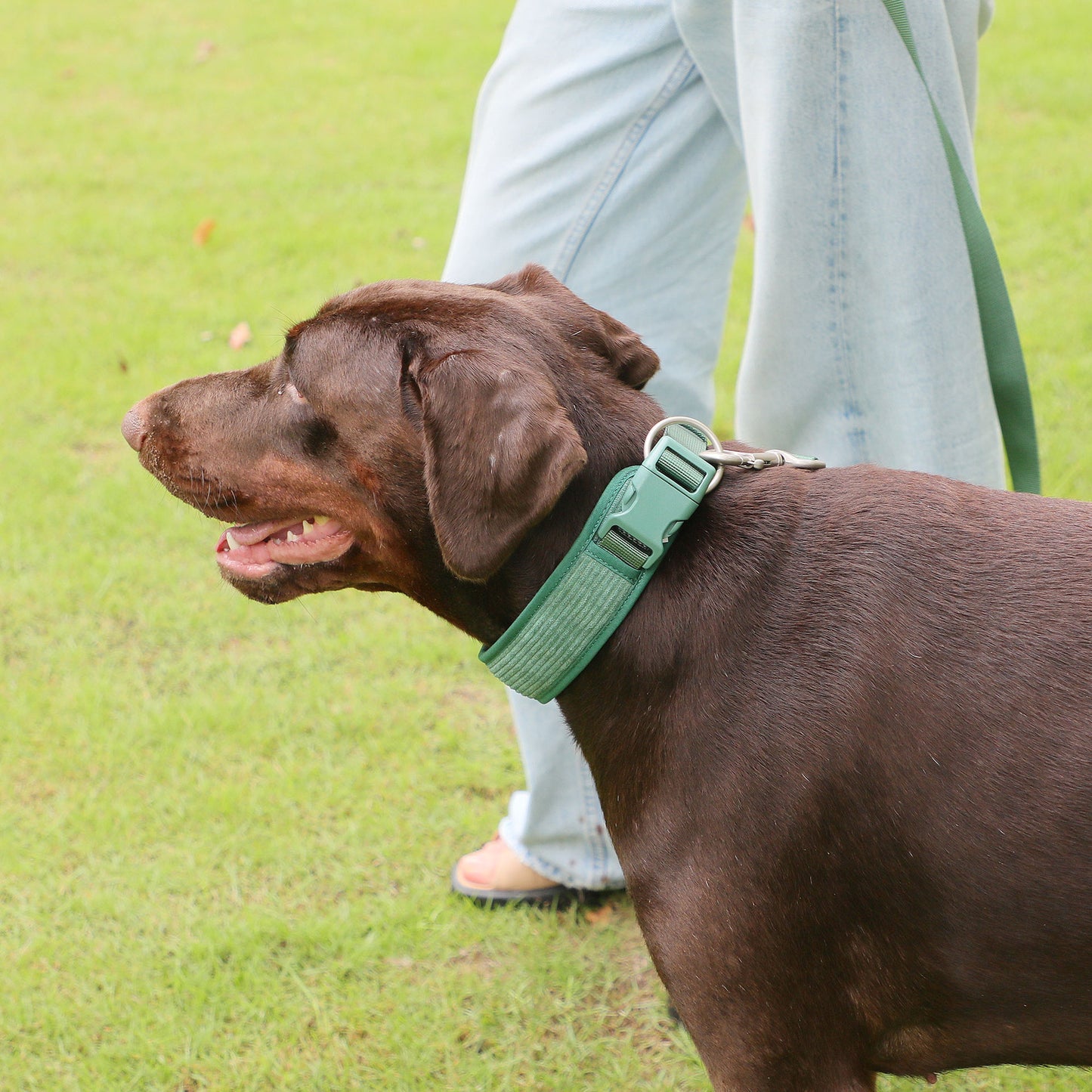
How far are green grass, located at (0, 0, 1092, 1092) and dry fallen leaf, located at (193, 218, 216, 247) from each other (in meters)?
0.06

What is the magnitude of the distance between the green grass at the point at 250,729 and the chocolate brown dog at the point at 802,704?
108 cm

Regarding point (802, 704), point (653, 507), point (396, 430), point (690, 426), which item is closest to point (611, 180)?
point (690, 426)

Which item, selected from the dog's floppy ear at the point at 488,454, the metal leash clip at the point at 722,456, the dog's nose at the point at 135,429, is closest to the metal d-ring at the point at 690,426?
the metal leash clip at the point at 722,456

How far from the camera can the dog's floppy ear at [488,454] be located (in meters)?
2.02

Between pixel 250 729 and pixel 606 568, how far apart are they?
2.41 meters

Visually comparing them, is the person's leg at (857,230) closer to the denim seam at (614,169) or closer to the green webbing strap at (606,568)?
the denim seam at (614,169)

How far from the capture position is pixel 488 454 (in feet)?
6.72

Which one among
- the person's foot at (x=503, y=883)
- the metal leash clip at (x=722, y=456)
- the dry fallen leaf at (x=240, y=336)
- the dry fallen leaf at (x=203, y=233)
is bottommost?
the person's foot at (x=503, y=883)

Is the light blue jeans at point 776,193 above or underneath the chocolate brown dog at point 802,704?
above

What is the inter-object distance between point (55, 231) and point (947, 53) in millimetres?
6855

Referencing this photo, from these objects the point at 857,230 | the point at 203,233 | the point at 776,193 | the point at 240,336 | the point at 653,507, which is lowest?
the point at 240,336

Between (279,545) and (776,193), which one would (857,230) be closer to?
(776,193)

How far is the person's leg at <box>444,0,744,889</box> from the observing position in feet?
9.39

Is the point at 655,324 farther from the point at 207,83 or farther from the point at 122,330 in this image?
the point at 207,83
